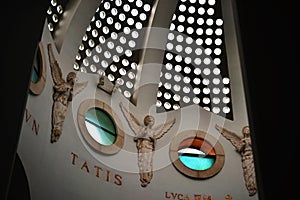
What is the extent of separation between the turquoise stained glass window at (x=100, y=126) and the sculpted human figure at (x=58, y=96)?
101 cm

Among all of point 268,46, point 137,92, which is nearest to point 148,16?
point 137,92

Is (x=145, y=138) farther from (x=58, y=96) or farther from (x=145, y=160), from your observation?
(x=58, y=96)

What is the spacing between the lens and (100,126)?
12992 millimetres

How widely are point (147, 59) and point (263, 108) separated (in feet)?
30.8

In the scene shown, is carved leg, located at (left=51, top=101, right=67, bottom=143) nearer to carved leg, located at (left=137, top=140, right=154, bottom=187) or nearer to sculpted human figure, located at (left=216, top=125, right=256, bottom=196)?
carved leg, located at (left=137, top=140, right=154, bottom=187)

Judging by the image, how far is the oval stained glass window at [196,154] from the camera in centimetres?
1401

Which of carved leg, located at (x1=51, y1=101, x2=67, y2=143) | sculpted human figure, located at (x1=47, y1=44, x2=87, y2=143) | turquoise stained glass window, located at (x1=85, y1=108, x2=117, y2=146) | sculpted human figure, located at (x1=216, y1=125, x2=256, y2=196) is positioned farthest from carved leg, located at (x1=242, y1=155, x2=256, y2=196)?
carved leg, located at (x1=51, y1=101, x2=67, y2=143)

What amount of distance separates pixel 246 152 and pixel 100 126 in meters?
4.36

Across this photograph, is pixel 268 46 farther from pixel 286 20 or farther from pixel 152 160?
pixel 152 160

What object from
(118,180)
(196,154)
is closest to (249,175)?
(196,154)

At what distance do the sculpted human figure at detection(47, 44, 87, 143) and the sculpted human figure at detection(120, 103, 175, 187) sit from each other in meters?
2.19

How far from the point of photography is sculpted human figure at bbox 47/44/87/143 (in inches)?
444

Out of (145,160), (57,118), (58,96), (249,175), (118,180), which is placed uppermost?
(58,96)

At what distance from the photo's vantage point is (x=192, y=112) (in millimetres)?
14859
